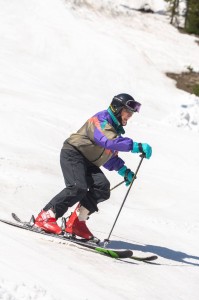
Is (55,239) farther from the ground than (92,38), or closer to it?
closer to it

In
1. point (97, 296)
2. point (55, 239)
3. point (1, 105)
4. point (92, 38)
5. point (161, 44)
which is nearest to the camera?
point (97, 296)

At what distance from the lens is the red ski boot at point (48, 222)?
7801mm

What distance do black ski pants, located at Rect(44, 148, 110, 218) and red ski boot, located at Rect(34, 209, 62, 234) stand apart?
0.07m

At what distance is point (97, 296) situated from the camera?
5.50m

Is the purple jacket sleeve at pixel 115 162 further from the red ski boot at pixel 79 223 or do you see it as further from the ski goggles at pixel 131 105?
the ski goggles at pixel 131 105

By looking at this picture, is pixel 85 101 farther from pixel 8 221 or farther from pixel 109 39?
pixel 8 221

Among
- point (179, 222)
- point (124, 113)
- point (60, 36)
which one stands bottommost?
point (179, 222)

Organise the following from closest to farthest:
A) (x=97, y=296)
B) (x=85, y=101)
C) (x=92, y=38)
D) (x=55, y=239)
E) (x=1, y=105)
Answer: (x=97, y=296), (x=55, y=239), (x=1, y=105), (x=85, y=101), (x=92, y=38)

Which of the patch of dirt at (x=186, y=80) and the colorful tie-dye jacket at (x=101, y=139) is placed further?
the patch of dirt at (x=186, y=80)

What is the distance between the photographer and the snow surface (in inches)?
247

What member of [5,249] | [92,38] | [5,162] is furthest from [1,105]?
[92,38]

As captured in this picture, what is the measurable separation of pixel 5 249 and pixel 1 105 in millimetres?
13356

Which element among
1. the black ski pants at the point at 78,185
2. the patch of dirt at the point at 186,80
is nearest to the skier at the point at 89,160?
the black ski pants at the point at 78,185

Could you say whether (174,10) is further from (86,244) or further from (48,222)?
(86,244)
